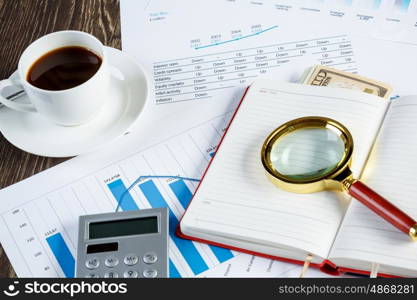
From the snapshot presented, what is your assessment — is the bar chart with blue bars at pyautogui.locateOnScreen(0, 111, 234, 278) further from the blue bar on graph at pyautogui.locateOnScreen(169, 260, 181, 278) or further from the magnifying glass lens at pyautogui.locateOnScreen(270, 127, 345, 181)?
the magnifying glass lens at pyautogui.locateOnScreen(270, 127, 345, 181)

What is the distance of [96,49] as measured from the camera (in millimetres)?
946

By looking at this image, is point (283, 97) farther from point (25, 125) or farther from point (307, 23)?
point (25, 125)

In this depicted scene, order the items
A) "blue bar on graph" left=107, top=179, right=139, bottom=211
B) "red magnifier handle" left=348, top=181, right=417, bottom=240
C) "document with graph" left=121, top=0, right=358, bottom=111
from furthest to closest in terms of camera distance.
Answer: "document with graph" left=121, top=0, right=358, bottom=111, "blue bar on graph" left=107, top=179, right=139, bottom=211, "red magnifier handle" left=348, top=181, right=417, bottom=240

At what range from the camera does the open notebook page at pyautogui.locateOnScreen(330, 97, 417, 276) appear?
0.76m

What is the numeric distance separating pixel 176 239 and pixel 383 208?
28 cm

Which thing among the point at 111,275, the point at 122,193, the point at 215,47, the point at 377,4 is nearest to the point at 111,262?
the point at 111,275

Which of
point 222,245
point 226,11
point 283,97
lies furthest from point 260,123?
point 226,11

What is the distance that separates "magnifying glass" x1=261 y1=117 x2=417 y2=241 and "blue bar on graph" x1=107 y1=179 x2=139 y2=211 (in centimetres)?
20

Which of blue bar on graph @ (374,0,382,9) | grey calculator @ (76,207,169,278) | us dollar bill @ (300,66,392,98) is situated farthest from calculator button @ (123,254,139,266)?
blue bar on graph @ (374,0,382,9)

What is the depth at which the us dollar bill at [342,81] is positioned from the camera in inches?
38.1

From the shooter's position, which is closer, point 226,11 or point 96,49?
point 96,49

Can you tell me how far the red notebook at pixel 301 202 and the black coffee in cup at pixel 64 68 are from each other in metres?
0.24

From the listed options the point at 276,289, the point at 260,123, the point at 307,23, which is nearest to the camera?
the point at 276,289

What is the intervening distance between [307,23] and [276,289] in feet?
1.75
